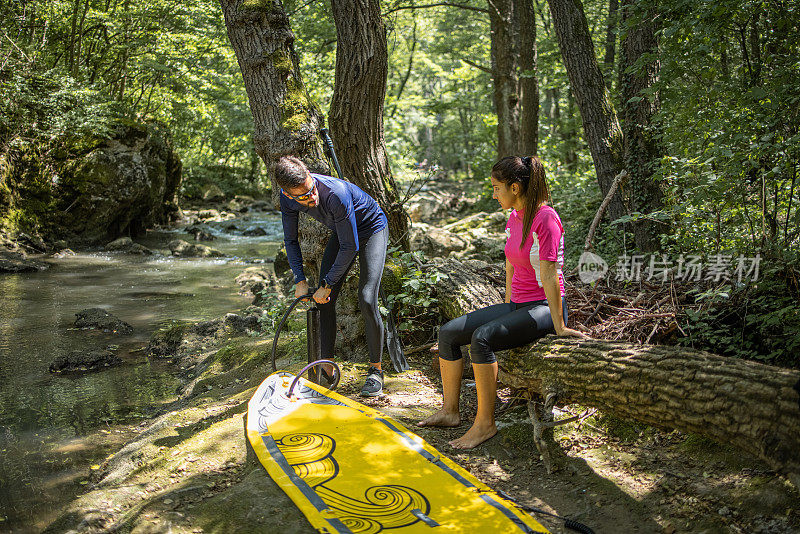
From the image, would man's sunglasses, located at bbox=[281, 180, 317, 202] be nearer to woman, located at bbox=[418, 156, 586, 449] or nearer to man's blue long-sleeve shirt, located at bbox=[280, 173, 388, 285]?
man's blue long-sleeve shirt, located at bbox=[280, 173, 388, 285]

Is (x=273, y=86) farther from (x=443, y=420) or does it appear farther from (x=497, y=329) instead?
(x=443, y=420)

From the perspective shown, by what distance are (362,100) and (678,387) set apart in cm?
434

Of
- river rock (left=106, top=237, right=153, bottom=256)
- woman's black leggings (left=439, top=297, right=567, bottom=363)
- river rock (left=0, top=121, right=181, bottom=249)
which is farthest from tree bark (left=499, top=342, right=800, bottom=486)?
river rock (left=0, top=121, right=181, bottom=249)

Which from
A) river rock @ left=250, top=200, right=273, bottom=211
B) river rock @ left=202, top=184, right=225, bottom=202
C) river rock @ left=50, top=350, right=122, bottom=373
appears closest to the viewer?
A: river rock @ left=50, top=350, right=122, bottom=373

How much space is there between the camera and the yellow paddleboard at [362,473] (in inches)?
112

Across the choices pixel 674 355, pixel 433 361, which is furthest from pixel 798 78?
pixel 433 361

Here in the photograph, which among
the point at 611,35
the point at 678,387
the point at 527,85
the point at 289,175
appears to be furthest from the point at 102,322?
the point at 611,35

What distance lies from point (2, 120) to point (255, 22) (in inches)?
522

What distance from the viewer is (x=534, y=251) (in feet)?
12.3

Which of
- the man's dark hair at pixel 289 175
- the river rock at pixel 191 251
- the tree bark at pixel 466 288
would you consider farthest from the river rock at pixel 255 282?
the man's dark hair at pixel 289 175

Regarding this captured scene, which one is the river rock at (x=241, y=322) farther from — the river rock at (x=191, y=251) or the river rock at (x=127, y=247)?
the river rock at (x=127, y=247)

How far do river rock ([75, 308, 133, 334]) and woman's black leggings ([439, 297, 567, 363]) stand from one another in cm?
652

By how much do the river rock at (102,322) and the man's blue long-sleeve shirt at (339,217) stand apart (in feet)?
17.4

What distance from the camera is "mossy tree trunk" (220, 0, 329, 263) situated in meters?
5.34
